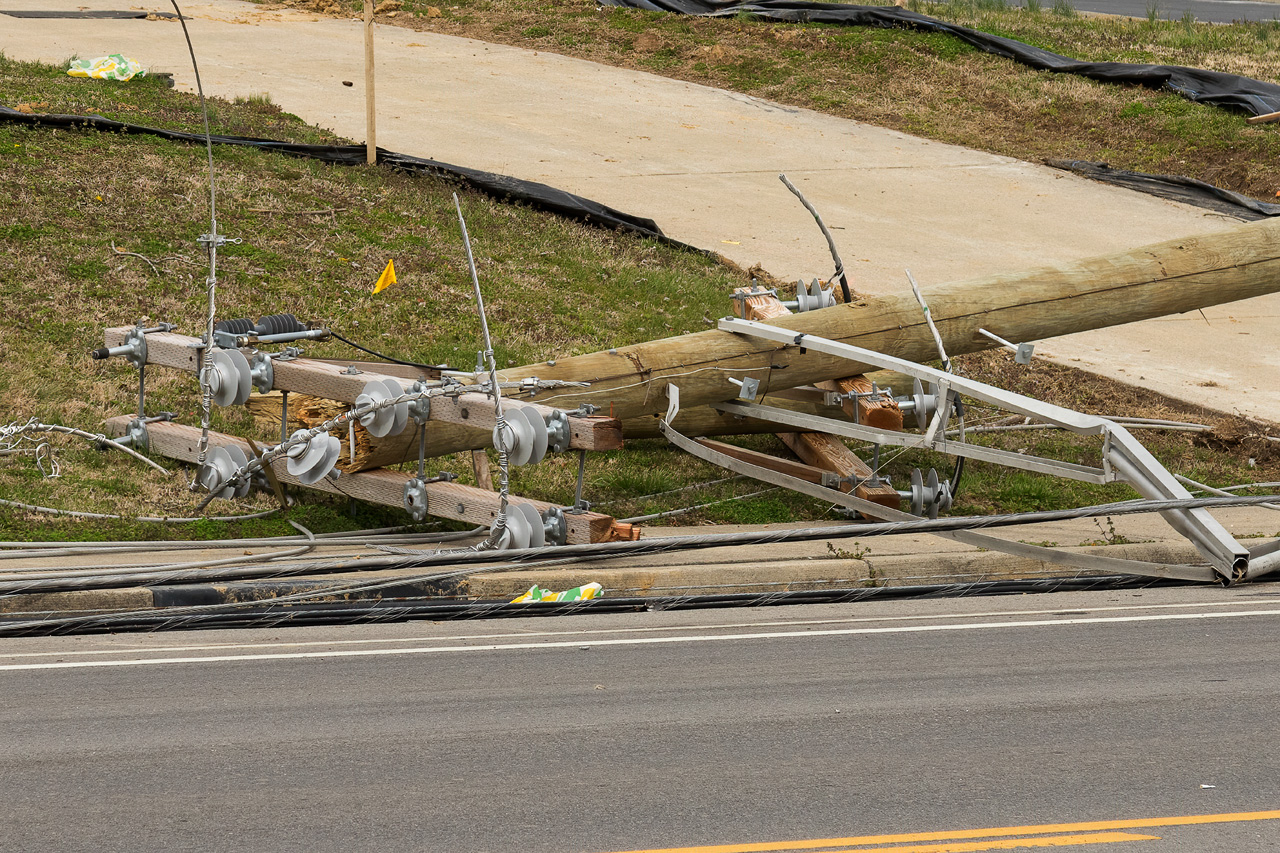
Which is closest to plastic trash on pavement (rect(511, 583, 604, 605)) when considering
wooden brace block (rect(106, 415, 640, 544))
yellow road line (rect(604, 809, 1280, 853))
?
wooden brace block (rect(106, 415, 640, 544))

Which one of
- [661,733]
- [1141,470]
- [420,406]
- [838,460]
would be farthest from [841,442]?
[661,733]

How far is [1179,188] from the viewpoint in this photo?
17.6m

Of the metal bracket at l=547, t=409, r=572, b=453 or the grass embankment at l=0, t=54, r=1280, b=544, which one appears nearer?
the metal bracket at l=547, t=409, r=572, b=453

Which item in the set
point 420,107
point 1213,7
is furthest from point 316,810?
point 1213,7

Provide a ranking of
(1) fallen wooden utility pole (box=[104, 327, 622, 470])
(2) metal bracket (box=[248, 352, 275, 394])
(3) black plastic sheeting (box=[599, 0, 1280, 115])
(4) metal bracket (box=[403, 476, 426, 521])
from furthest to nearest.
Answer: (3) black plastic sheeting (box=[599, 0, 1280, 115])
(2) metal bracket (box=[248, 352, 275, 394])
(4) metal bracket (box=[403, 476, 426, 521])
(1) fallen wooden utility pole (box=[104, 327, 622, 470])

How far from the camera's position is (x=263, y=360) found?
8.60m

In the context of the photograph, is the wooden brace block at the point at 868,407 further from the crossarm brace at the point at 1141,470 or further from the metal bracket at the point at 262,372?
the metal bracket at the point at 262,372

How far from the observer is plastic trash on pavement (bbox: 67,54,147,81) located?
17516 mm

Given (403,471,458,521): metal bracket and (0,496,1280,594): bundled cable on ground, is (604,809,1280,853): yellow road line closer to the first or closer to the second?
(0,496,1280,594): bundled cable on ground

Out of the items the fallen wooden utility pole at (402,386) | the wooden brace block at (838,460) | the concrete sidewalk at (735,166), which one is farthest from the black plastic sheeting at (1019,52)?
the fallen wooden utility pole at (402,386)

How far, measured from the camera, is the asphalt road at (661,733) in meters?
5.09

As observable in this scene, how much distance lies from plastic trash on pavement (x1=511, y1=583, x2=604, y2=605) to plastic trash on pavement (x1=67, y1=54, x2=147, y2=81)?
12.6 m

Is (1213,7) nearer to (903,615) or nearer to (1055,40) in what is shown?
(1055,40)

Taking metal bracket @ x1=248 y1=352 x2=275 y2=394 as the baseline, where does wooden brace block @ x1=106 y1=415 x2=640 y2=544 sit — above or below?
below
